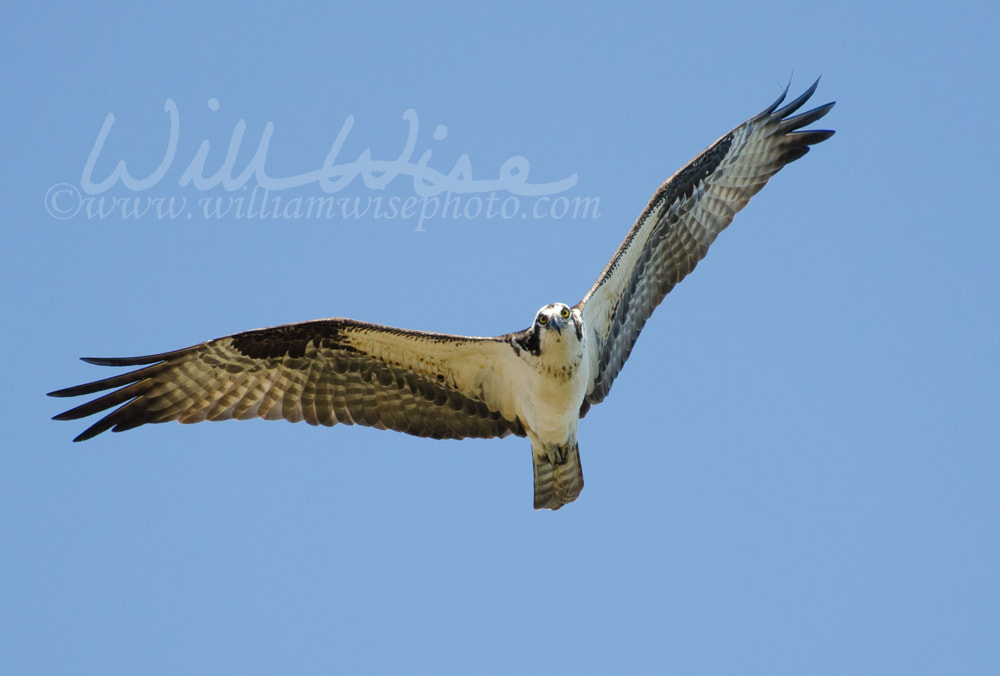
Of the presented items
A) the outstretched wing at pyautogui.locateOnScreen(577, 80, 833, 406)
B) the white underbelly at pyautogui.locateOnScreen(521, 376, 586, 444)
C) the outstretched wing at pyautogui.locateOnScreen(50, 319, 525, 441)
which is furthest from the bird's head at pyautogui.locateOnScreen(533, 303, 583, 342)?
the outstretched wing at pyautogui.locateOnScreen(577, 80, 833, 406)

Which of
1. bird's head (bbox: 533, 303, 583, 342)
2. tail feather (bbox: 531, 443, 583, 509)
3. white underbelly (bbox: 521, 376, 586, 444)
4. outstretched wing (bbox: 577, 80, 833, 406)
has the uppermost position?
outstretched wing (bbox: 577, 80, 833, 406)

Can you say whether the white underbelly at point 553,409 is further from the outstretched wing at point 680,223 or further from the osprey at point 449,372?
the outstretched wing at point 680,223

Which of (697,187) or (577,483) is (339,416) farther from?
(697,187)

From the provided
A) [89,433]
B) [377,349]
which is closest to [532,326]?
[377,349]

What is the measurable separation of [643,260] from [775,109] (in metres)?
2.27

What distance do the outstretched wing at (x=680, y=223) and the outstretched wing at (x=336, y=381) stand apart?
1096 mm

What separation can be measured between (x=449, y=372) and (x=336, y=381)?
3.63ft

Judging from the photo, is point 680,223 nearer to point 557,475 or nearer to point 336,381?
point 557,475

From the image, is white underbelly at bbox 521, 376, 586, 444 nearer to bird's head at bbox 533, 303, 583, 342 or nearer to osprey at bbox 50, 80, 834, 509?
osprey at bbox 50, 80, 834, 509

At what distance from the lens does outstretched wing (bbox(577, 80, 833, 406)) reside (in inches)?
415

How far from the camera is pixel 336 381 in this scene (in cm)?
1048

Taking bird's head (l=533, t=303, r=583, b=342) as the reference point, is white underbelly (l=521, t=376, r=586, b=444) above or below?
below

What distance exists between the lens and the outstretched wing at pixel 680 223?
34.6 feet

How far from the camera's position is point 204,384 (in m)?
10.3
